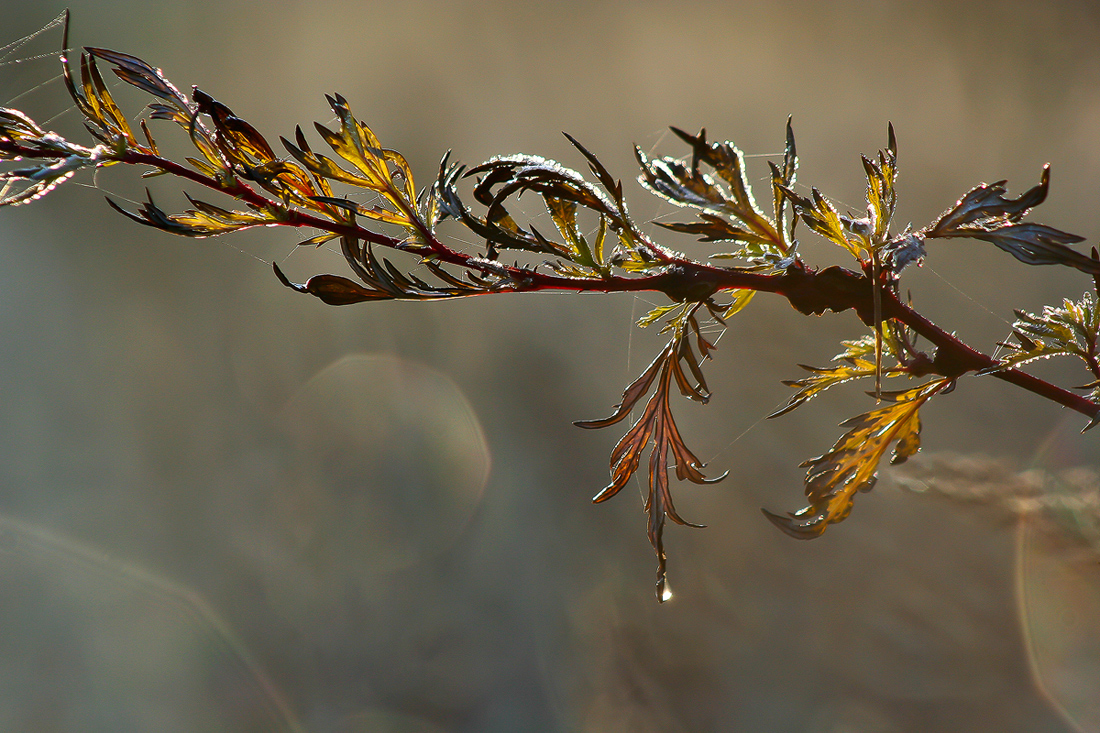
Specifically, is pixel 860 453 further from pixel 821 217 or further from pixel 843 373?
pixel 821 217

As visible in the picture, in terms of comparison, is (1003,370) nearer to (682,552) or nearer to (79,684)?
(682,552)

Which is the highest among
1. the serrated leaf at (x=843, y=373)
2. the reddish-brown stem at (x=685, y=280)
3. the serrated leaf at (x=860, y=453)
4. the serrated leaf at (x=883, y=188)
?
the serrated leaf at (x=883, y=188)

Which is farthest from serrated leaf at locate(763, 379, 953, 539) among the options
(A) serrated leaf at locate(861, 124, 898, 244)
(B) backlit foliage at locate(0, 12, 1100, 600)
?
(A) serrated leaf at locate(861, 124, 898, 244)

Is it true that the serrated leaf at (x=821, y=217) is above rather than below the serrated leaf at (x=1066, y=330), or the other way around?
above

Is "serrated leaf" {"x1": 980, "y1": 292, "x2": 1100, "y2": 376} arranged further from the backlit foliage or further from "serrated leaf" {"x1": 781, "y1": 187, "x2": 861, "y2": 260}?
"serrated leaf" {"x1": 781, "y1": 187, "x2": 861, "y2": 260}

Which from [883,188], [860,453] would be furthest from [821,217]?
[860,453]

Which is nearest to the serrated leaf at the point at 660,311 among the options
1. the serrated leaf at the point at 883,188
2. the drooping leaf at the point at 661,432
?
the drooping leaf at the point at 661,432

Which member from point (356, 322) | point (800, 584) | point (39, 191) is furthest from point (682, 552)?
point (39, 191)

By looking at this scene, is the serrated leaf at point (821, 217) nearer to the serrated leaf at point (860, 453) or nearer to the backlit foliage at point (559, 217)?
the backlit foliage at point (559, 217)
